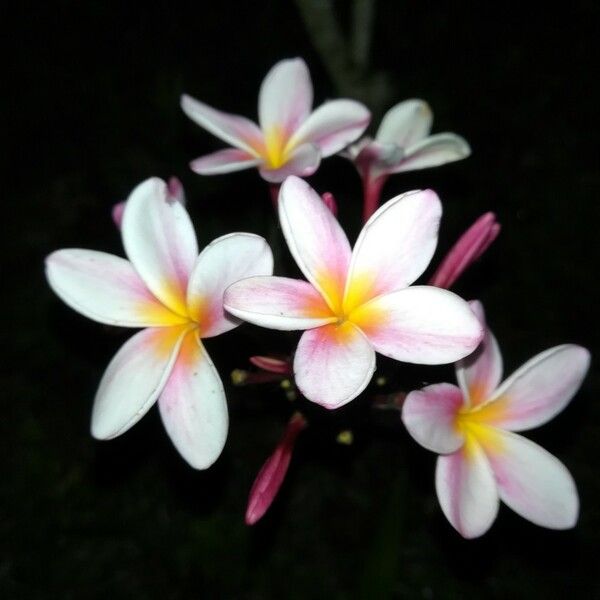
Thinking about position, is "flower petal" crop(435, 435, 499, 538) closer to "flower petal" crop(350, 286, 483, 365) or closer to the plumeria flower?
"flower petal" crop(350, 286, 483, 365)

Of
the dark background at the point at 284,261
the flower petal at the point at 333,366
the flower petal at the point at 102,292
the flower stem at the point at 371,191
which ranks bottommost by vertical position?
the dark background at the point at 284,261

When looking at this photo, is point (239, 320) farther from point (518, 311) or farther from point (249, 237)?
point (518, 311)

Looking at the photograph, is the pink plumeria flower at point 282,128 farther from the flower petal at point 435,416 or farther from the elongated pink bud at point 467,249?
the flower petal at point 435,416

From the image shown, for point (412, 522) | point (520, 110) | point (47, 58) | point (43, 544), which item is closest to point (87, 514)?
point (43, 544)

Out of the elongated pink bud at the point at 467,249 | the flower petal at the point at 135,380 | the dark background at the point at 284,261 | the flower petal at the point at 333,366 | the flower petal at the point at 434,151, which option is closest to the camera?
the flower petal at the point at 333,366

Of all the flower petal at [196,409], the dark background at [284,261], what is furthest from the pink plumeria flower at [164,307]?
the dark background at [284,261]

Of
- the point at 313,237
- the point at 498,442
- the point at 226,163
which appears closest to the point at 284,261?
the point at 226,163

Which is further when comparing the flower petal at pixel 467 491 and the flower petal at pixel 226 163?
the flower petal at pixel 226 163
